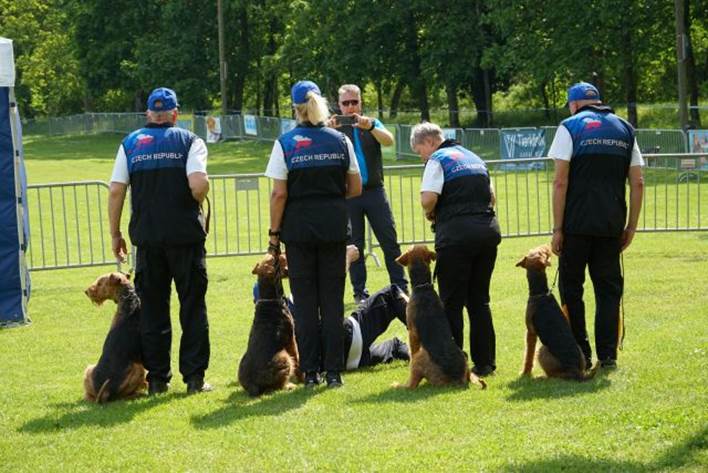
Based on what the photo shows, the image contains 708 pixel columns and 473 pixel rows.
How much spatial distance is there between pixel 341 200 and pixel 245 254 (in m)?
7.74

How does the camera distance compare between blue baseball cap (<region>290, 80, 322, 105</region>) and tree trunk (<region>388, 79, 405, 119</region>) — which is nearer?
blue baseball cap (<region>290, 80, 322, 105</region>)

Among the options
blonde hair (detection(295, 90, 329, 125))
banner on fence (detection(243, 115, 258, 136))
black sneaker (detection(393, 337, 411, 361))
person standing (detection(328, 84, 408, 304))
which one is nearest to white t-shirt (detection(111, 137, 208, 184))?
blonde hair (detection(295, 90, 329, 125))

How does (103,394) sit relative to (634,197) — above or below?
below

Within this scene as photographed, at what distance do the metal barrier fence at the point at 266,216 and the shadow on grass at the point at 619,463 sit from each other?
319 inches

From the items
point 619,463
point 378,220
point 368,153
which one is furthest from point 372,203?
point 619,463

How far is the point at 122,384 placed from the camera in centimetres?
765

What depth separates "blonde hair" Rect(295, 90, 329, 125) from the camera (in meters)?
7.48

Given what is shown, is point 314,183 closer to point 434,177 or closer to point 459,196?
point 434,177

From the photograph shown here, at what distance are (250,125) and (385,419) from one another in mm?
42779

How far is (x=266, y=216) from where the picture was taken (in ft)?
67.4

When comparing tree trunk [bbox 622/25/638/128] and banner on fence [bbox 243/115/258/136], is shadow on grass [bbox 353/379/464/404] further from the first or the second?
banner on fence [bbox 243/115/258/136]

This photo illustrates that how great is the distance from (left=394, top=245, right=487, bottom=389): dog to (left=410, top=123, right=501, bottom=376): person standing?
27 cm

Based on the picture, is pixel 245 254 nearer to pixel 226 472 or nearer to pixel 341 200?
pixel 341 200

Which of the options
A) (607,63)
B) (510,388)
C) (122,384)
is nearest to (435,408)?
(510,388)
